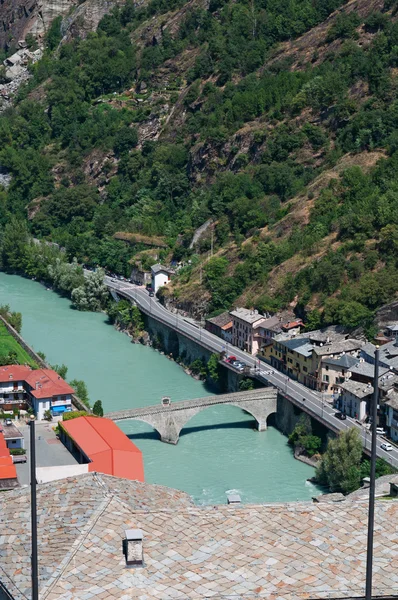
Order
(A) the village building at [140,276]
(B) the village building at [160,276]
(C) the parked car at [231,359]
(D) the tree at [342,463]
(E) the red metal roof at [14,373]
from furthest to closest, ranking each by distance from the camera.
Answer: (A) the village building at [140,276]
(B) the village building at [160,276]
(C) the parked car at [231,359]
(E) the red metal roof at [14,373]
(D) the tree at [342,463]

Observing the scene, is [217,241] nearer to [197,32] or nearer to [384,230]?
[384,230]

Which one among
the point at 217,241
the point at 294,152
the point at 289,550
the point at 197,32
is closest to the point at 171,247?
the point at 217,241

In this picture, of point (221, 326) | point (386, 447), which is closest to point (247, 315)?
point (221, 326)

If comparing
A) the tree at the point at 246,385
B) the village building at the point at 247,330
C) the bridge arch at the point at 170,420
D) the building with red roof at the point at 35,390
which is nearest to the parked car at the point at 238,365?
the tree at the point at 246,385

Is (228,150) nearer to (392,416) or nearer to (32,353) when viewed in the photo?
(32,353)

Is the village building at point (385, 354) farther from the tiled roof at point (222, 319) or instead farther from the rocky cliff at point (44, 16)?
the rocky cliff at point (44, 16)

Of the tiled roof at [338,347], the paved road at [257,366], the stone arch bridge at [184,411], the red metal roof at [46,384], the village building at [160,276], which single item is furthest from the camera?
the village building at [160,276]

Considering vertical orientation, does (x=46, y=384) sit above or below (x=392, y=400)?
below
